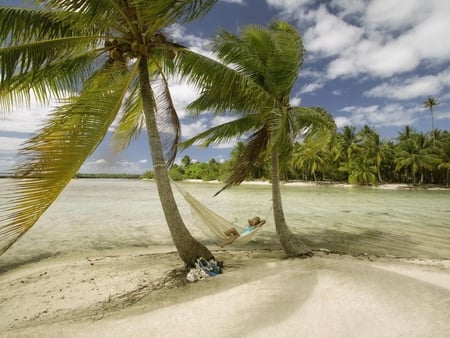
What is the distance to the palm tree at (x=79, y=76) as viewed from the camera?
245 cm

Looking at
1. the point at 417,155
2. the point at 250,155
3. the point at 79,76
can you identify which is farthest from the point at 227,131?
the point at 417,155

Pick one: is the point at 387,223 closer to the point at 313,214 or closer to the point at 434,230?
the point at 434,230

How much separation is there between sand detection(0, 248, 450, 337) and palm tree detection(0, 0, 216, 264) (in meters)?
0.74

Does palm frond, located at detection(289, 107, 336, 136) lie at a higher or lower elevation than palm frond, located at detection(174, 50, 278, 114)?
lower

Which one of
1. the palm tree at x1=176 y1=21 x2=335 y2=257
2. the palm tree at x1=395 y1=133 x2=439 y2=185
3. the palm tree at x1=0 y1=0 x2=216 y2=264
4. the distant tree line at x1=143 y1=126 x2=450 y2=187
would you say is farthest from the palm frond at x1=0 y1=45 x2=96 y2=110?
the palm tree at x1=395 y1=133 x2=439 y2=185

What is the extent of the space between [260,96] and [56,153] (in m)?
→ 2.44

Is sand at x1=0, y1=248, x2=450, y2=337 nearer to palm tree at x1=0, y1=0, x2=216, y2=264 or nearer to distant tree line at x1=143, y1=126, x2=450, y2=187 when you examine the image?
palm tree at x1=0, y1=0, x2=216, y2=264

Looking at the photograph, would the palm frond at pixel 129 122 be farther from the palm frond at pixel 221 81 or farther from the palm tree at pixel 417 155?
the palm tree at pixel 417 155

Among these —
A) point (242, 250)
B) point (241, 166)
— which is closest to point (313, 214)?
point (242, 250)

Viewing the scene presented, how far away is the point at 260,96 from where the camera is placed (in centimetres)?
390

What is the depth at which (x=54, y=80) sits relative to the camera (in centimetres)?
372

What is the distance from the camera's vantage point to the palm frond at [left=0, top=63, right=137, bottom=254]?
90.7 inches

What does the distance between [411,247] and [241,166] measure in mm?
4175

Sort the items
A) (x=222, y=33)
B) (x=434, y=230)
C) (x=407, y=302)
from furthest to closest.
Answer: (x=434, y=230) → (x=222, y=33) → (x=407, y=302)
